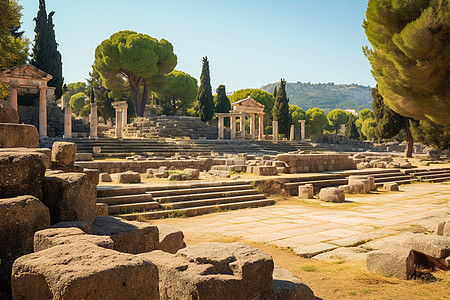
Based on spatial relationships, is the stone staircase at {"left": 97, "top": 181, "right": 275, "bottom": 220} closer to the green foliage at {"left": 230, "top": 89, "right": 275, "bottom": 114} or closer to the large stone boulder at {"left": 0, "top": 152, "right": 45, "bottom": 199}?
the large stone boulder at {"left": 0, "top": 152, "right": 45, "bottom": 199}

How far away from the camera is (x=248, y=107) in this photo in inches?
1807

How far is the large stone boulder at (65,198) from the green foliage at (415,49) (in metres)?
9.53

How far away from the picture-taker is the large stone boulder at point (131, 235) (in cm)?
429

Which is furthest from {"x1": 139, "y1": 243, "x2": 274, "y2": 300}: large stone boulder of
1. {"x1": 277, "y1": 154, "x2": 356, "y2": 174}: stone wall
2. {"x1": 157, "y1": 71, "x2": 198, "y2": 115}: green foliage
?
{"x1": 157, "y1": 71, "x2": 198, "y2": 115}: green foliage

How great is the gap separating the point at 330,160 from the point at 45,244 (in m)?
18.2

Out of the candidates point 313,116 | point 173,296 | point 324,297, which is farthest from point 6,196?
point 313,116

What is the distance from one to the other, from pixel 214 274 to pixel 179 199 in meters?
7.84

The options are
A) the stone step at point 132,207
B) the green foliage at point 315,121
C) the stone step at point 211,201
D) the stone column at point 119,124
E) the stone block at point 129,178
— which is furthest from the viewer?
the green foliage at point 315,121

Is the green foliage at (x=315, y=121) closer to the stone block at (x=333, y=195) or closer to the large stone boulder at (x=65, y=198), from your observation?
the stone block at (x=333, y=195)

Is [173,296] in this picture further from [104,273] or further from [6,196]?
[6,196]

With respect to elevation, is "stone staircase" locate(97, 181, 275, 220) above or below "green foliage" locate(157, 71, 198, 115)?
below

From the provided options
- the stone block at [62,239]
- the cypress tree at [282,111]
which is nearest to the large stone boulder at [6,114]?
the stone block at [62,239]

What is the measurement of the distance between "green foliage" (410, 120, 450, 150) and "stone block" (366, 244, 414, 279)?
2479 centimetres

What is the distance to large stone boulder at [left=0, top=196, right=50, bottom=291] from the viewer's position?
11.7 ft
